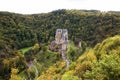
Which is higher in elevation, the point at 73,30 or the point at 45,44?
the point at 73,30

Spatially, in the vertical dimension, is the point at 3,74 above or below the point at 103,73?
below

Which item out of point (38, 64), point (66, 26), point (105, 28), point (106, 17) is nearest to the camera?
point (38, 64)

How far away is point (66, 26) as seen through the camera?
196 m

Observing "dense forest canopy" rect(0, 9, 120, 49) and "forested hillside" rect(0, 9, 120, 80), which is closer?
"forested hillside" rect(0, 9, 120, 80)

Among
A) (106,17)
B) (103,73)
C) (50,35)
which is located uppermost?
(103,73)

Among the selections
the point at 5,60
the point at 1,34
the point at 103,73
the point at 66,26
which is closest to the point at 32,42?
the point at 1,34

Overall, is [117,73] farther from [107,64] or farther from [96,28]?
[96,28]

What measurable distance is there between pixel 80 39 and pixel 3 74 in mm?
74660

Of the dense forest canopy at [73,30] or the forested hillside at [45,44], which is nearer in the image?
the forested hillside at [45,44]

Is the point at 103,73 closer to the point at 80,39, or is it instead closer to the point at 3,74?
the point at 3,74

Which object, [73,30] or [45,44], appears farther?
[73,30]

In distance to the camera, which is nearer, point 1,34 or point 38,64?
point 38,64

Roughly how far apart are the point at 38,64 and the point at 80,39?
2037 inches

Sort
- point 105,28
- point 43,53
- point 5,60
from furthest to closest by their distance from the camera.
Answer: point 105,28
point 43,53
point 5,60
